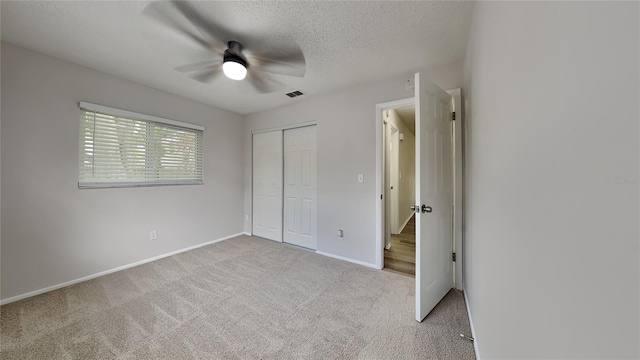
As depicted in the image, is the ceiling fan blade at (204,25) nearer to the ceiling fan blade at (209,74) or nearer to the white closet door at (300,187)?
the ceiling fan blade at (209,74)

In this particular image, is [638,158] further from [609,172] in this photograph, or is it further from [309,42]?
[309,42]

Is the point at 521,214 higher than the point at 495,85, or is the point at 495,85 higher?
the point at 495,85

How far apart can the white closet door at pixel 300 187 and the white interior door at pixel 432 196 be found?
174 centimetres

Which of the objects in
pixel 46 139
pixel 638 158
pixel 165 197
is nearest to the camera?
pixel 638 158

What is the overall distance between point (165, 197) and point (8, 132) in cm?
140

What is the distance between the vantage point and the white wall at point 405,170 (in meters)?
4.30

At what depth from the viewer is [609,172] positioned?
0.33 m

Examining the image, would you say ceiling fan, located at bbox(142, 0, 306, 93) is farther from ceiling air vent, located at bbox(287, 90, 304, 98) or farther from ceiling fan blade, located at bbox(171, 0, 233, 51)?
ceiling air vent, located at bbox(287, 90, 304, 98)

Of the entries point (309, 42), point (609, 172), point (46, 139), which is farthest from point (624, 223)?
point (46, 139)

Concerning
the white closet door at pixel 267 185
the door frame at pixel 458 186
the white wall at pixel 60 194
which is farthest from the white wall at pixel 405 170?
the white wall at pixel 60 194

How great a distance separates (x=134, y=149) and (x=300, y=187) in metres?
2.20

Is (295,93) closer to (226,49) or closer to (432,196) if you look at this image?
(226,49)

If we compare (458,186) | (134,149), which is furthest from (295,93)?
(458,186)

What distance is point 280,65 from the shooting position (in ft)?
6.41
